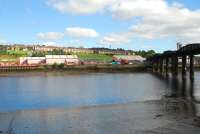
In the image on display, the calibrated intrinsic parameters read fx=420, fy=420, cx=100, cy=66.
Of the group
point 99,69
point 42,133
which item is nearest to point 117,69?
point 99,69

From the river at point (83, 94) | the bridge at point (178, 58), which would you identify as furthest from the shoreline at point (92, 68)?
the river at point (83, 94)

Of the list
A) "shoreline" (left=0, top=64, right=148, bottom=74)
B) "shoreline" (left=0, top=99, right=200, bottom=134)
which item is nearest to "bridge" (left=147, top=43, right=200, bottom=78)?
"shoreline" (left=0, top=64, right=148, bottom=74)

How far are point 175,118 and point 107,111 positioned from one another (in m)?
6.99

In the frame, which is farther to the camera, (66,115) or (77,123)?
(66,115)

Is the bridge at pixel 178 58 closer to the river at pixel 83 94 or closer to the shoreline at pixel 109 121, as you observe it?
the river at pixel 83 94

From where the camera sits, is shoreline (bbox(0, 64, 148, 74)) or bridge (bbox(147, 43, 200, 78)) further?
shoreline (bbox(0, 64, 148, 74))

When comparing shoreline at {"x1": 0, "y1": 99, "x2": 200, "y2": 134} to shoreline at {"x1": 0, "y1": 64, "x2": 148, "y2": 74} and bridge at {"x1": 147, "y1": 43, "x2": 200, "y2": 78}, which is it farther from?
shoreline at {"x1": 0, "y1": 64, "x2": 148, "y2": 74}

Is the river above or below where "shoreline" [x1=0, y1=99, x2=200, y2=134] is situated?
below

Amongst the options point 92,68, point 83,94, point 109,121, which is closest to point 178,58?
point 92,68

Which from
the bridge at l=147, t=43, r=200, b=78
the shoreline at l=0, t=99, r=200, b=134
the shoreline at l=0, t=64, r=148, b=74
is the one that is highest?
the bridge at l=147, t=43, r=200, b=78

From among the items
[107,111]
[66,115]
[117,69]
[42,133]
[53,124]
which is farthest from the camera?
[117,69]

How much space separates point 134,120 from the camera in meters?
28.5

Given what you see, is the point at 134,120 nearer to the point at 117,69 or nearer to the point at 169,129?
the point at 169,129

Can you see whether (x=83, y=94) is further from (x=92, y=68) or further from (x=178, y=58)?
(x=92, y=68)
